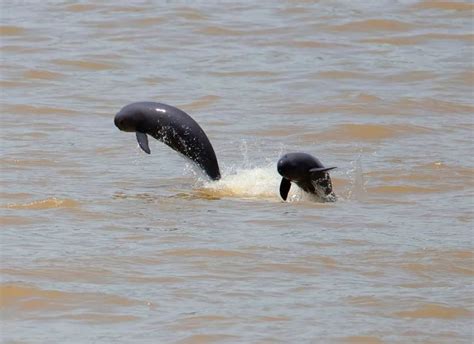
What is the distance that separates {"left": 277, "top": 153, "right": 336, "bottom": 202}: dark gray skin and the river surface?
165mm

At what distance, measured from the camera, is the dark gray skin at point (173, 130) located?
35.4 ft

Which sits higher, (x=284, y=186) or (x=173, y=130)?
(x=173, y=130)

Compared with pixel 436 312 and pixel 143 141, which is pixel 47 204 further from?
pixel 436 312

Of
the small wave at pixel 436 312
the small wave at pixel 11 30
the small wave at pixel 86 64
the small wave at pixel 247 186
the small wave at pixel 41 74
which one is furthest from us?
the small wave at pixel 11 30

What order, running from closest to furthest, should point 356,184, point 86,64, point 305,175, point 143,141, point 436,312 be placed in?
point 436,312 → point 305,175 → point 143,141 → point 356,184 → point 86,64

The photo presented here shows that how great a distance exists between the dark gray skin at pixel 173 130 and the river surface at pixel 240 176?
0.75 feet

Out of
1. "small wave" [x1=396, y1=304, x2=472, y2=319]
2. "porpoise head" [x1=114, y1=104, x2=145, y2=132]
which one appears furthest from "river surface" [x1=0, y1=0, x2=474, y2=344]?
"porpoise head" [x1=114, y1=104, x2=145, y2=132]

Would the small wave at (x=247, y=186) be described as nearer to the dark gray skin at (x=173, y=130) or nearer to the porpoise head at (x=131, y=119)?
the dark gray skin at (x=173, y=130)

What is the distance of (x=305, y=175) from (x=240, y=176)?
130 centimetres

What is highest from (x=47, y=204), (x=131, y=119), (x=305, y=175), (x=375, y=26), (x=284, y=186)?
(x=131, y=119)

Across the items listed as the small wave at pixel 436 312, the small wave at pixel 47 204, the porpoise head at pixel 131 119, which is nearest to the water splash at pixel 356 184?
the porpoise head at pixel 131 119

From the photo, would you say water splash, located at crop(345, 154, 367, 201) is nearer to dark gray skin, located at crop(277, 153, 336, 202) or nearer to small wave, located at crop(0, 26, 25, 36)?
dark gray skin, located at crop(277, 153, 336, 202)

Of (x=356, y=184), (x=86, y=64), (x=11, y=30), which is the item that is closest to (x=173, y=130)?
(x=356, y=184)

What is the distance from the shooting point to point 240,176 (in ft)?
36.7
